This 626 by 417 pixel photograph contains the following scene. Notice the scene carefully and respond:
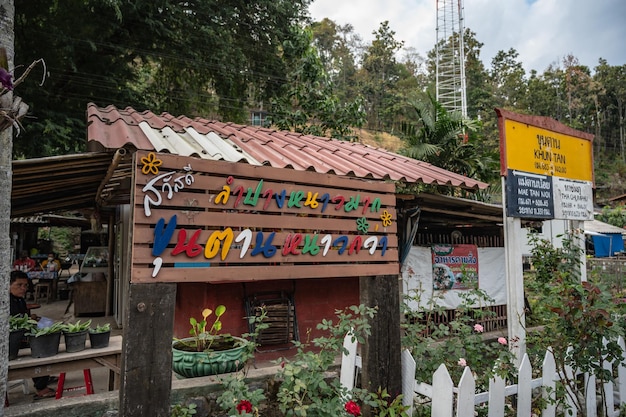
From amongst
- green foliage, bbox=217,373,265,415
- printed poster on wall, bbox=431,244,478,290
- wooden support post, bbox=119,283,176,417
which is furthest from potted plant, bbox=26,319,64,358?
printed poster on wall, bbox=431,244,478,290

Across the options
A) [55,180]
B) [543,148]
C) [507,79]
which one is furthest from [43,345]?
[507,79]

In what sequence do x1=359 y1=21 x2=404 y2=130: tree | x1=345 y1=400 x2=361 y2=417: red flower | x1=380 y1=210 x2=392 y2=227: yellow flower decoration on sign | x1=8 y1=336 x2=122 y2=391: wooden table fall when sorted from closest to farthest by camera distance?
x1=345 y1=400 x2=361 y2=417: red flower < x1=8 y1=336 x2=122 y2=391: wooden table < x1=380 y1=210 x2=392 y2=227: yellow flower decoration on sign < x1=359 y1=21 x2=404 y2=130: tree

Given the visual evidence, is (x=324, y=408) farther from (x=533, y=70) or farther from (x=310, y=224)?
(x=533, y=70)

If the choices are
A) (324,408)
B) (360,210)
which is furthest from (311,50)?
(324,408)

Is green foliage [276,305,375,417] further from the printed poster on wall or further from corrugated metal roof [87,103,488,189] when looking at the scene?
the printed poster on wall

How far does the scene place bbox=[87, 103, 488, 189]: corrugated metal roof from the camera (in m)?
3.28

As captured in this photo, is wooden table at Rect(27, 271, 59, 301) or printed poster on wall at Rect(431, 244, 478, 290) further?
wooden table at Rect(27, 271, 59, 301)

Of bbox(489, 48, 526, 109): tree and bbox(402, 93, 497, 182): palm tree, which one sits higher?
bbox(489, 48, 526, 109): tree

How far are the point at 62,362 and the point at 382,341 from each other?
2921 mm

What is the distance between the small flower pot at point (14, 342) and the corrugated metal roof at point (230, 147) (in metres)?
1.81

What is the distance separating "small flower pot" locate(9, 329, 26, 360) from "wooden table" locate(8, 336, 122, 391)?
2.4 inches

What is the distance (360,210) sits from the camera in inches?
153

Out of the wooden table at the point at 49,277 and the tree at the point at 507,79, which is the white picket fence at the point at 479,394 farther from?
the tree at the point at 507,79

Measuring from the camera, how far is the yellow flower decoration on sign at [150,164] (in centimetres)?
286
